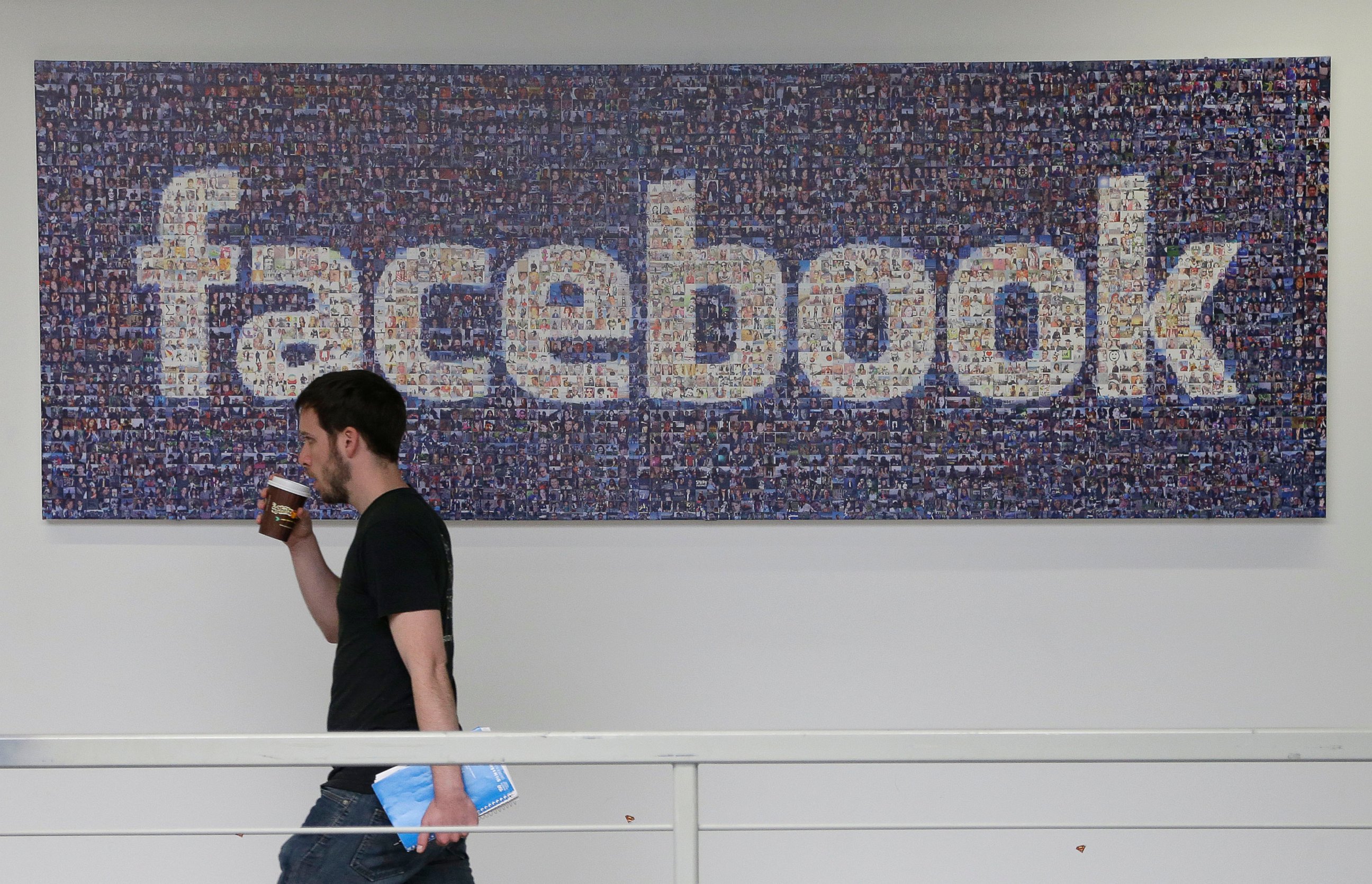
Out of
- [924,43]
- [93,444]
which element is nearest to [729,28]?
[924,43]

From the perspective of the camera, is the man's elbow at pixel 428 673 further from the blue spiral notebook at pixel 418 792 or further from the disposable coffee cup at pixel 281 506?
the disposable coffee cup at pixel 281 506

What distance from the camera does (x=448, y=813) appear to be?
55.7 inches

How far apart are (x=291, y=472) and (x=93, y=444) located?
41cm

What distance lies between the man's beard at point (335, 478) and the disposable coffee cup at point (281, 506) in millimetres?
181

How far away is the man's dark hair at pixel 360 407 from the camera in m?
1.64

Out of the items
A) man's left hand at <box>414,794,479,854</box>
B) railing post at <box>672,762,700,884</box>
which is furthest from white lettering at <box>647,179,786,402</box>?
railing post at <box>672,762,700,884</box>

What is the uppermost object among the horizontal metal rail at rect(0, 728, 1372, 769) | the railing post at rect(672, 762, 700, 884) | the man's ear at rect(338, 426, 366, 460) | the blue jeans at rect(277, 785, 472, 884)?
the man's ear at rect(338, 426, 366, 460)

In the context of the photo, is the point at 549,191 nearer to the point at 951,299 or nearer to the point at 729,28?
the point at 729,28

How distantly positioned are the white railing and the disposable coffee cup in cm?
68

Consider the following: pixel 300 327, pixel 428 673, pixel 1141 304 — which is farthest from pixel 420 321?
pixel 1141 304

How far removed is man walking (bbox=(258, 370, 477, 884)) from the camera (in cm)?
146

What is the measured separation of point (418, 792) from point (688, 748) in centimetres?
47

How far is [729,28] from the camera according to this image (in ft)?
7.31

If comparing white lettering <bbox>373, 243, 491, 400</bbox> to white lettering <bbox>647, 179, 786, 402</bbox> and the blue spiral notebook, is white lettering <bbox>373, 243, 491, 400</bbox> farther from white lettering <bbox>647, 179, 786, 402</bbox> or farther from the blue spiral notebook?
the blue spiral notebook
